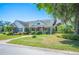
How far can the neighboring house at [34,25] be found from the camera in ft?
21.2

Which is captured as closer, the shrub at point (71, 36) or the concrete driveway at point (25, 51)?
the concrete driveway at point (25, 51)

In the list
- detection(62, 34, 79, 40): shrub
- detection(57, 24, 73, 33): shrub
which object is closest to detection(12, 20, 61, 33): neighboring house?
detection(57, 24, 73, 33): shrub

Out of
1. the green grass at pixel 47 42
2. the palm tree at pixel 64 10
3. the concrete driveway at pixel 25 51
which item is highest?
the palm tree at pixel 64 10

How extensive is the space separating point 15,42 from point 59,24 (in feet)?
3.49

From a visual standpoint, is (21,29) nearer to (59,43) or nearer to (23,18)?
(23,18)

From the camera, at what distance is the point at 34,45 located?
6430 millimetres

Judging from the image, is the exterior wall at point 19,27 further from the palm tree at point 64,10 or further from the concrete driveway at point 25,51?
the palm tree at point 64,10

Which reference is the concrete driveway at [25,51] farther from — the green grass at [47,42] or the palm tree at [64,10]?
the palm tree at [64,10]

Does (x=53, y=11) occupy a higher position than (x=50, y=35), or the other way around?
(x=53, y=11)

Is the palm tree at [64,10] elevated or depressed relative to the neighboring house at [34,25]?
elevated

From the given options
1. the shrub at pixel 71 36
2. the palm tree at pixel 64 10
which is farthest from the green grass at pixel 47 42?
the palm tree at pixel 64 10

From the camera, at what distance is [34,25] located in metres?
6.50

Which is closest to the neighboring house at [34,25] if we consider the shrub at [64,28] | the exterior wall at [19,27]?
the exterior wall at [19,27]
